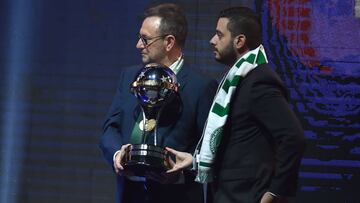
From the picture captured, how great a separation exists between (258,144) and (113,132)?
74cm

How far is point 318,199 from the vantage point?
4.52 meters

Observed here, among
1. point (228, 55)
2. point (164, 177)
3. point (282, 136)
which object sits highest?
point (228, 55)

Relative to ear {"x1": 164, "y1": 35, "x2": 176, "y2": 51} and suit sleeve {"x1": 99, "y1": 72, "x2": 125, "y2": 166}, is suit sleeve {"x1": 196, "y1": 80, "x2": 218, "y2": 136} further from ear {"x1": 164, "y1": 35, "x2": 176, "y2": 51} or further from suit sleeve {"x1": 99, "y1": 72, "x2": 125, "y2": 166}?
suit sleeve {"x1": 99, "y1": 72, "x2": 125, "y2": 166}

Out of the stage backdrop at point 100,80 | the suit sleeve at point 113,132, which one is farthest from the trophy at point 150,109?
the stage backdrop at point 100,80

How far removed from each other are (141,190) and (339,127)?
1823 mm

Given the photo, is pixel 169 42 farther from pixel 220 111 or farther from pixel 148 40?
pixel 220 111

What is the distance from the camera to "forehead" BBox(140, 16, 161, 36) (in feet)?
10.5

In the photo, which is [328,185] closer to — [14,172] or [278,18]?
[278,18]

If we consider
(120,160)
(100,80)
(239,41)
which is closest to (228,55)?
(239,41)

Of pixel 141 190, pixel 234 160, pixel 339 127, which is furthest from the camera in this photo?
pixel 339 127

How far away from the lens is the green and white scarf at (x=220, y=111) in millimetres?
2773

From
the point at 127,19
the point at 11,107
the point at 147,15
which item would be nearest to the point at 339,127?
the point at 127,19

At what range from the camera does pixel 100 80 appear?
15.3 ft

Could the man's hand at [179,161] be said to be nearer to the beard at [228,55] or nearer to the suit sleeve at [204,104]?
the suit sleeve at [204,104]
